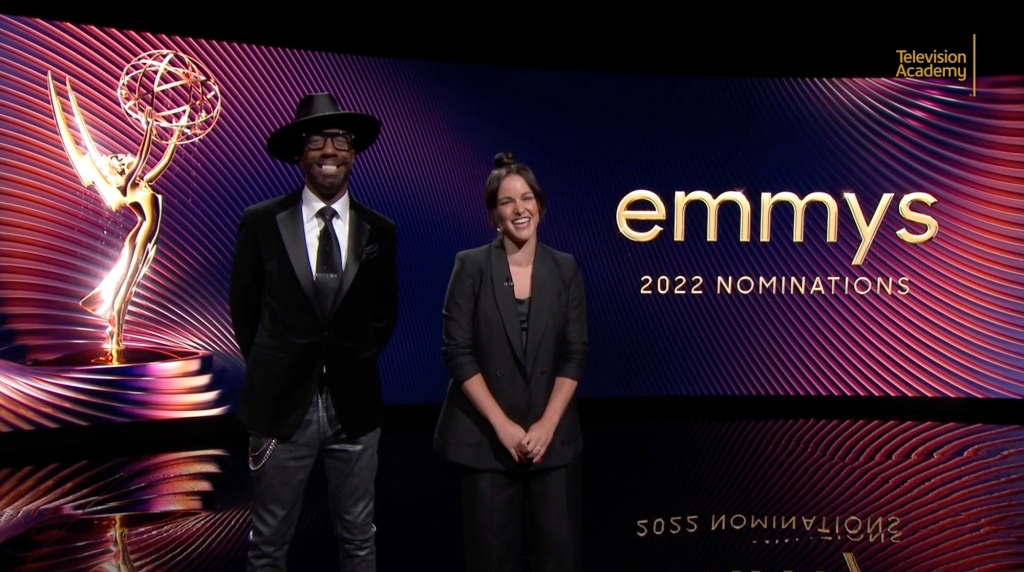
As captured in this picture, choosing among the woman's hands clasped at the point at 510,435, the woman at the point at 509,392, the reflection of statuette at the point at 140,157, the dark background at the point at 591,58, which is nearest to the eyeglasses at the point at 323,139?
the woman at the point at 509,392

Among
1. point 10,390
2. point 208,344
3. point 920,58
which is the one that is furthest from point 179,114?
point 920,58

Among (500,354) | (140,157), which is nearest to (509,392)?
(500,354)

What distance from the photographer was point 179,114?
16.9 feet

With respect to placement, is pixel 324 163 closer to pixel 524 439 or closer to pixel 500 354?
pixel 500 354

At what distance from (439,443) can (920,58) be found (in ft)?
18.9

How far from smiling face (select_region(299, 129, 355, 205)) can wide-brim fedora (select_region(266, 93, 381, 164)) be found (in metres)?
0.03

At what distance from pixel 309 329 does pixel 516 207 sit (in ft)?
2.24

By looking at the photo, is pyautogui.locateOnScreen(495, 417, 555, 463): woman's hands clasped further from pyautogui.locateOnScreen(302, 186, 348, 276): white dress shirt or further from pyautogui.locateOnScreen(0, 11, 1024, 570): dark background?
pyautogui.locateOnScreen(0, 11, 1024, 570): dark background

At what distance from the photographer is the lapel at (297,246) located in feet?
7.42

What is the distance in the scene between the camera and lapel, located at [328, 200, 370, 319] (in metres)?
2.29

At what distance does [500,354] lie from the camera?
7.34 feet

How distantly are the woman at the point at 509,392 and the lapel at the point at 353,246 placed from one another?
0.30m

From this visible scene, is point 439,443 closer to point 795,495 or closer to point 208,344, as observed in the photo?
point 795,495

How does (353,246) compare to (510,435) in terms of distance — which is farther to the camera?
(353,246)
